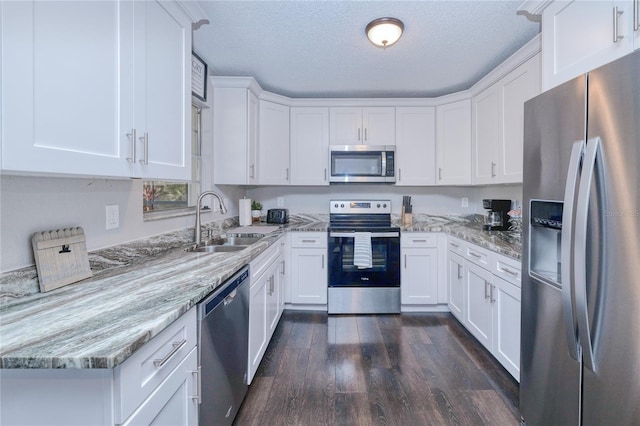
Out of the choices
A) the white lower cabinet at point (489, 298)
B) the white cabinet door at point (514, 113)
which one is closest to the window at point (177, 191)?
the white lower cabinet at point (489, 298)

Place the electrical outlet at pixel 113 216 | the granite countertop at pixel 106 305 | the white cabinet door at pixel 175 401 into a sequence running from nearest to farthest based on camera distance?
the granite countertop at pixel 106 305
the white cabinet door at pixel 175 401
the electrical outlet at pixel 113 216

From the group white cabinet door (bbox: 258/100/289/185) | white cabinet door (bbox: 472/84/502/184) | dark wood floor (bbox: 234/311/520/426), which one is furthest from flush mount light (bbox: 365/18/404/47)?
dark wood floor (bbox: 234/311/520/426)

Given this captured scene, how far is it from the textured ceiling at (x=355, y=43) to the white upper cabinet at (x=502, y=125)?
223 mm

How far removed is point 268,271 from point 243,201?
3.59 feet

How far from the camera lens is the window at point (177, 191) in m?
1.92

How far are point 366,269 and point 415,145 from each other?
5.01ft

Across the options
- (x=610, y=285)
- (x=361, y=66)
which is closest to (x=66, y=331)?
(x=610, y=285)

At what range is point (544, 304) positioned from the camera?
1340 mm

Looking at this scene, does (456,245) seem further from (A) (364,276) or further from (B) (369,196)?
(B) (369,196)

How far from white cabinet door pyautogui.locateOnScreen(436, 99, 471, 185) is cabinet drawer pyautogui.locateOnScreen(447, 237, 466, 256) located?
2.26ft

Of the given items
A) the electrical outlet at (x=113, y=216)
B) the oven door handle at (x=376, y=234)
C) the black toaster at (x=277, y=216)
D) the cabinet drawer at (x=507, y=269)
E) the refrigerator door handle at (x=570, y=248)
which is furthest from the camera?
the black toaster at (x=277, y=216)

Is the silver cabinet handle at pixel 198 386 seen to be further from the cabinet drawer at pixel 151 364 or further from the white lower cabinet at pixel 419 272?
the white lower cabinet at pixel 419 272

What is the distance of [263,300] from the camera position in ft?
7.00

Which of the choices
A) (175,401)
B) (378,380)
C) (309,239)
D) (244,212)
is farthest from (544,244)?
(244,212)
